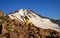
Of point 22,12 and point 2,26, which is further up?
point 22,12

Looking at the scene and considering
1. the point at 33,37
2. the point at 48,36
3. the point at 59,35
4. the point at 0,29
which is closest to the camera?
the point at 0,29

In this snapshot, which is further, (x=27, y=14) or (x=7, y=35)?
(x=27, y=14)

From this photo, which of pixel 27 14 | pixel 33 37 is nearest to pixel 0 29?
pixel 33 37

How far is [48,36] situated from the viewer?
41.1 m

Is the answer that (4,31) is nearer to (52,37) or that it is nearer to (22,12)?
(52,37)

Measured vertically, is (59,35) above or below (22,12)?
below

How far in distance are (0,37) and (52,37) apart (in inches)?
945

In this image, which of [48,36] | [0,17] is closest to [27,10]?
[48,36]

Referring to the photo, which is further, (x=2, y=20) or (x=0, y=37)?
(x=2, y=20)

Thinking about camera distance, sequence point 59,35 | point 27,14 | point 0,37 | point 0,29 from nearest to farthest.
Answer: point 0,37
point 0,29
point 59,35
point 27,14

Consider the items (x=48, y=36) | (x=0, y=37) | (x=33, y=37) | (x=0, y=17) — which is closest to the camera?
(x=0, y=37)

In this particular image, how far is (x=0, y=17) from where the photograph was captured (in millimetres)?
19141

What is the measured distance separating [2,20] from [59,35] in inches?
823

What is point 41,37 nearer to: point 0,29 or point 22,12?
point 0,29
